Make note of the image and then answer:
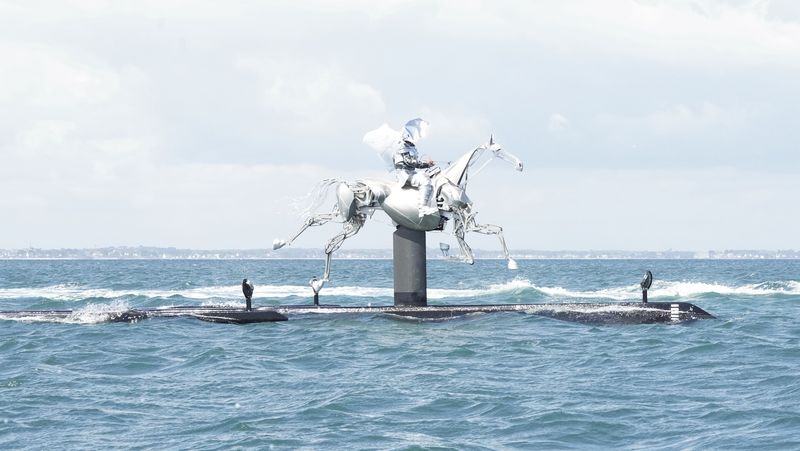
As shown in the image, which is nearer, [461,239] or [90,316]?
[461,239]

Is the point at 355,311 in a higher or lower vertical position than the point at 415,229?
lower

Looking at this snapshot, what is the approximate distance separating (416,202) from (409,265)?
166 cm

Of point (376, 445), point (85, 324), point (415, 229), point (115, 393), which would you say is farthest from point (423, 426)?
point (85, 324)

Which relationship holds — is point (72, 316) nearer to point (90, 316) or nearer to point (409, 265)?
point (90, 316)

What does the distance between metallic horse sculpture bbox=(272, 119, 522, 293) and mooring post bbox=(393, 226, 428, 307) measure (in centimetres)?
28

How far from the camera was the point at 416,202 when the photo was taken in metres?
25.2

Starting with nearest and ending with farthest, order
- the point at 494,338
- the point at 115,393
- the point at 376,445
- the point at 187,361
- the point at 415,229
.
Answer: the point at 376,445 < the point at 115,393 < the point at 187,361 < the point at 494,338 < the point at 415,229

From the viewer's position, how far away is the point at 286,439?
14.2m

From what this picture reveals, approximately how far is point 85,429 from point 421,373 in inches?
246

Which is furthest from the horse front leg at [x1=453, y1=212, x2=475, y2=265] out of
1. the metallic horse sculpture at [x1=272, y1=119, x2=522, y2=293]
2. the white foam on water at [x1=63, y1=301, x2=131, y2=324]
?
the white foam on water at [x1=63, y1=301, x2=131, y2=324]

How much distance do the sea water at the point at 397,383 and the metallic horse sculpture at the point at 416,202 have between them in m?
2.21

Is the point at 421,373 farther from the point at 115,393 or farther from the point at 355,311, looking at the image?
the point at 355,311

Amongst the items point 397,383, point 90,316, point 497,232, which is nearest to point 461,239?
point 497,232

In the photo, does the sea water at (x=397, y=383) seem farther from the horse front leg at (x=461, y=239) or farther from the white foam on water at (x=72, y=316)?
the horse front leg at (x=461, y=239)
